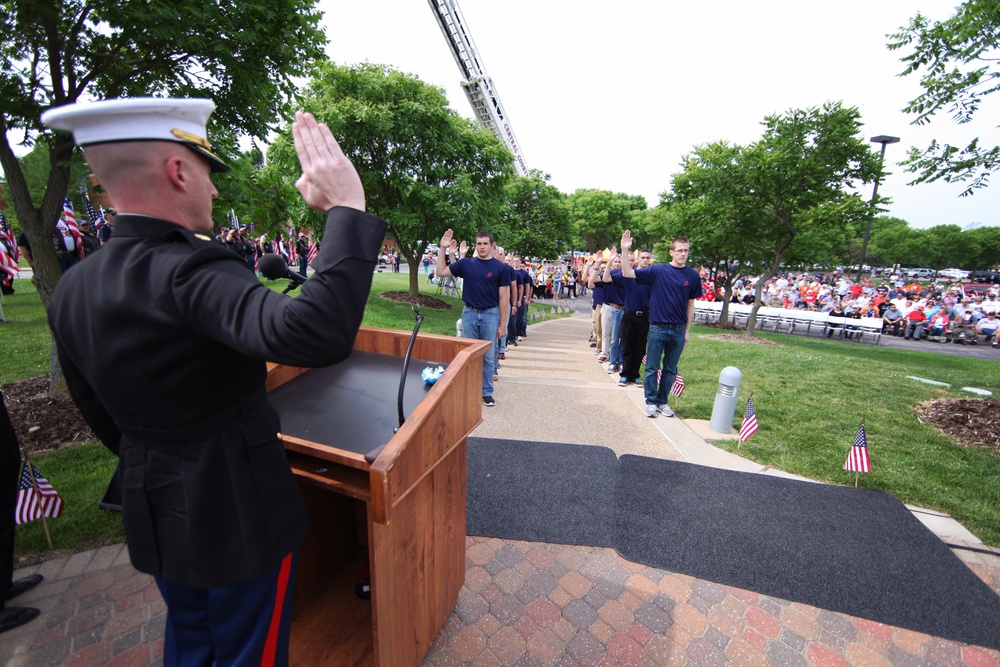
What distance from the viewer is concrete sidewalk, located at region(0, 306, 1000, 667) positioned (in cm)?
230

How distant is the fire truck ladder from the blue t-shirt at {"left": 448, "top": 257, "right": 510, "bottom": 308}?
4089 centimetres

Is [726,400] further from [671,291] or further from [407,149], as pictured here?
[407,149]

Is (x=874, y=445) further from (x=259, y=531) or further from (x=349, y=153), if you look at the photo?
(x=349, y=153)

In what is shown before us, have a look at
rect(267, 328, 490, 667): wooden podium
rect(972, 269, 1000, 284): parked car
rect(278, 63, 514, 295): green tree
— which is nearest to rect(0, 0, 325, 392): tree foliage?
rect(267, 328, 490, 667): wooden podium

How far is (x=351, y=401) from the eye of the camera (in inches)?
80.7

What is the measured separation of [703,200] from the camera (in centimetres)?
1451

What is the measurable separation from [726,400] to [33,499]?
244 inches

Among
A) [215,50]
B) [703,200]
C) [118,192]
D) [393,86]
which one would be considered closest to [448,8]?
[393,86]

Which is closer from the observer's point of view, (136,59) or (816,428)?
(136,59)

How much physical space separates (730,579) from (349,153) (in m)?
15.0

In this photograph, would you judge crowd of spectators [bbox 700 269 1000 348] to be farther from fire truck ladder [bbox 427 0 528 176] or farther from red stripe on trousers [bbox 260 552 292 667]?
fire truck ladder [bbox 427 0 528 176]

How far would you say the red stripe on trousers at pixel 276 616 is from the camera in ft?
4.64

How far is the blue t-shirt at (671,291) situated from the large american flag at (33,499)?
5.81m

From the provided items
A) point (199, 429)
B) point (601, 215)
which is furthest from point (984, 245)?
point (199, 429)
